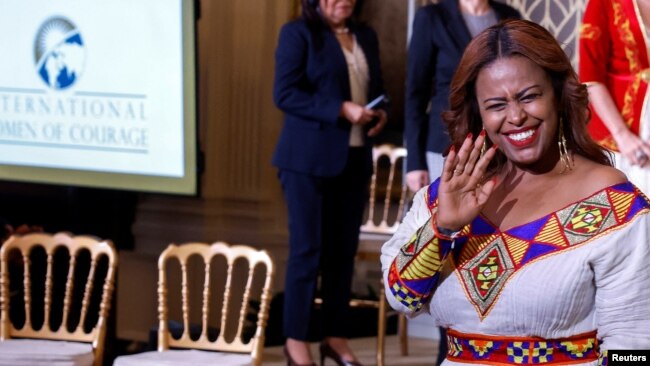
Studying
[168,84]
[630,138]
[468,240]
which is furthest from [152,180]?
[468,240]

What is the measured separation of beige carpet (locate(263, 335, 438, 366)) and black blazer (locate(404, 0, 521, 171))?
137 cm

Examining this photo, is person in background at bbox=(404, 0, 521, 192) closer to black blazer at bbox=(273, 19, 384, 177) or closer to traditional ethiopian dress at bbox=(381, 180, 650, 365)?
black blazer at bbox=(273, 19, 384, 177)

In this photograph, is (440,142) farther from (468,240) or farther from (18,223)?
(18,223)

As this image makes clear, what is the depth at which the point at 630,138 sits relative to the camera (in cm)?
290

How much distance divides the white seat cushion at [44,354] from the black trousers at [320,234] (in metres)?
0.80

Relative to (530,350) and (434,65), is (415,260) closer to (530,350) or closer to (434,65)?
(530,350)

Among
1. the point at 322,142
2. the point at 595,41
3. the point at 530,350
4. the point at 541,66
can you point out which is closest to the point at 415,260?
the point at 530,350

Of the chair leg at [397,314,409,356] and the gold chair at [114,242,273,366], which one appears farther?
the chair leg at [397,314,409,356]

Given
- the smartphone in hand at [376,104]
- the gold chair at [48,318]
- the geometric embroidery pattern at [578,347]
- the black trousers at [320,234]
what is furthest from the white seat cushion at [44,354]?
the geometric embroidery pattern at [578,347]

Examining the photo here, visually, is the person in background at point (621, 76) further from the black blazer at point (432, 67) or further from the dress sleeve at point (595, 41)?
the black blazer at point (432, 67)

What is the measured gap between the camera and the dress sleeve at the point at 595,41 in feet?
9.64

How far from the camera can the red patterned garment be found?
2898mm

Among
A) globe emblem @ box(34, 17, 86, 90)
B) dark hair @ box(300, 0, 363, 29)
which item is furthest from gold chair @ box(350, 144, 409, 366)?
globe emblem @ box(34, 17, 86, 90)

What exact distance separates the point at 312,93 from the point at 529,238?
228 centimetres
